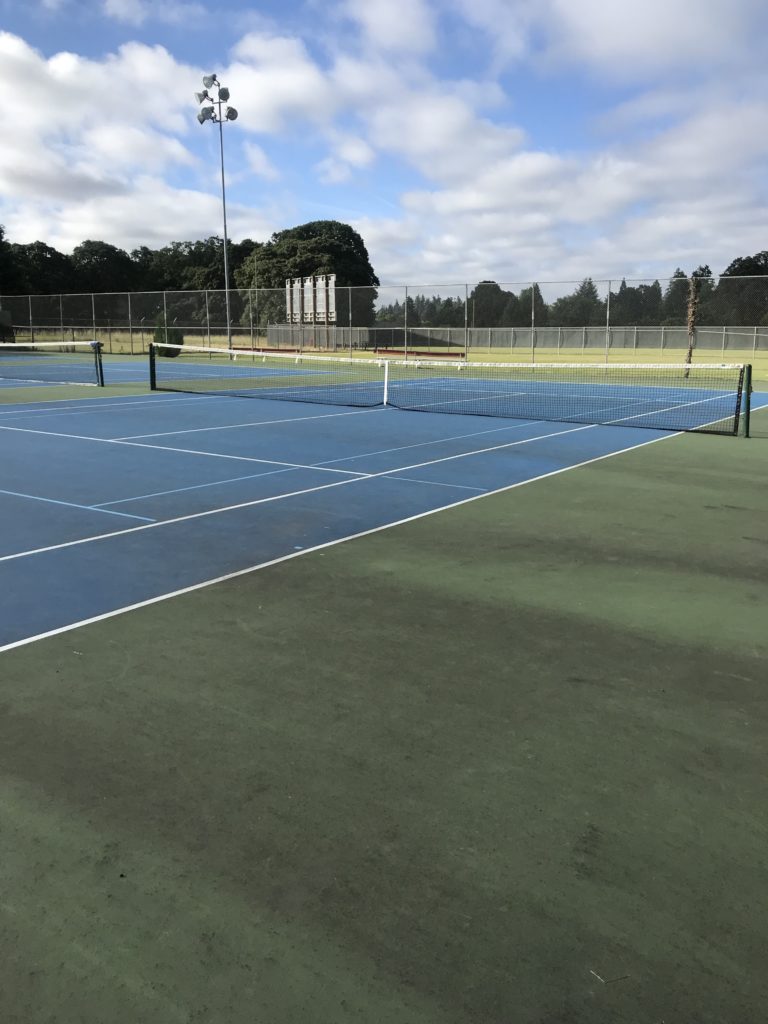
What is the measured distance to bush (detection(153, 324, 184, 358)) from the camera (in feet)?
140

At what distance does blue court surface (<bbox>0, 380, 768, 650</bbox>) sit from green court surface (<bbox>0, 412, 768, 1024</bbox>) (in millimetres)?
733

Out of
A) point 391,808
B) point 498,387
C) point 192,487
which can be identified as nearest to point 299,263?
point 498,387

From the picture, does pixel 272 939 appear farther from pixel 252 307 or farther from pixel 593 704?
pixel 252 307

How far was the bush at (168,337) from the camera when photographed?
140 ft

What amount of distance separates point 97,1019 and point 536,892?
4.32 ft

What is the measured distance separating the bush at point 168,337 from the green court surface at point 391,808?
39136mm

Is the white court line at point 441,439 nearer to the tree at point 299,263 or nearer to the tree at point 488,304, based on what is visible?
the tree at point 488,304

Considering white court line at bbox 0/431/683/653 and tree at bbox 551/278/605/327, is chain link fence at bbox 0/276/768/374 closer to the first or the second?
tree at bbox 551/278/605/327

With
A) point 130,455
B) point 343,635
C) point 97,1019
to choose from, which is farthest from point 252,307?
point 97,1019

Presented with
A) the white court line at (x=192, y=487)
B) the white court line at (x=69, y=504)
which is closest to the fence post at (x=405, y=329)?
the white court line at (x=192, y=487)

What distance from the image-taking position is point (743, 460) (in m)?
11.5

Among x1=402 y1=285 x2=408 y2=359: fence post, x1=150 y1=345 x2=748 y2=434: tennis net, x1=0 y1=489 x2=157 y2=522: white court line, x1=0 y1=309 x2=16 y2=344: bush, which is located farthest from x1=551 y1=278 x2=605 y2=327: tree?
x1=0 y1=309 x2=16 y2=344: bush

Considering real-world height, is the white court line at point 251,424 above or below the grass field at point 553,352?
below

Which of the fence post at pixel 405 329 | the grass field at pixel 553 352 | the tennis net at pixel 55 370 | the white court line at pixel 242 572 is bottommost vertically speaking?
the white court line at pixel 242 572
